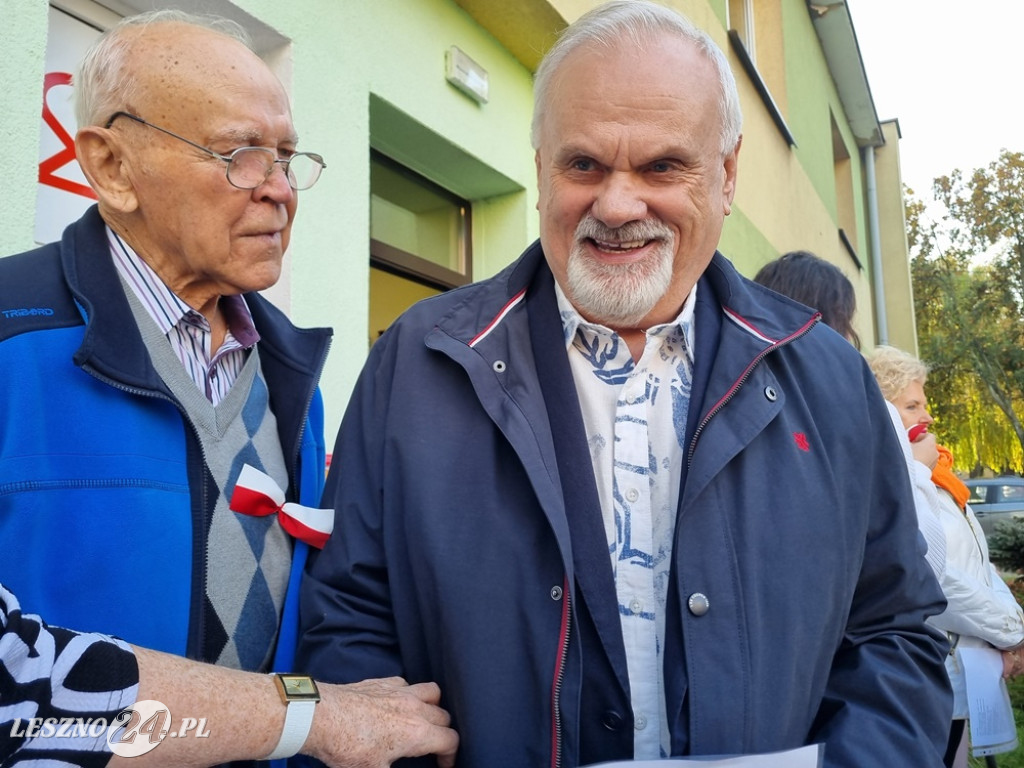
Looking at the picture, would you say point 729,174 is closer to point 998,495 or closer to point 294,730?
point 294,730

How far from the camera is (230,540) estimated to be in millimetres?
1576

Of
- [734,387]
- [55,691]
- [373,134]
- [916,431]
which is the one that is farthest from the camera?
[373,134]

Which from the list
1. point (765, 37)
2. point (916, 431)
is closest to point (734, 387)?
point (916, 431)

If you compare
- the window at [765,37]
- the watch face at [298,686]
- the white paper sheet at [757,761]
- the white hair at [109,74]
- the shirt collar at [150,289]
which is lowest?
the white paper sheet at [757,761]

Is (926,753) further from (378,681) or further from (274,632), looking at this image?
(274,632)

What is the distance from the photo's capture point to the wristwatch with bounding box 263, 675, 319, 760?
48.1 inches

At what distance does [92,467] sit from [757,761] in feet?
3.71

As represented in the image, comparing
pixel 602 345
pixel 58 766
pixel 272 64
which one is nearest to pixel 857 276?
pixel 272 64

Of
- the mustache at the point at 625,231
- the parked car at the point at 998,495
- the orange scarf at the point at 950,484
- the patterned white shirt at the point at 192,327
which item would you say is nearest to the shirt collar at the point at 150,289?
the patterned white shirt at the point at 192,327

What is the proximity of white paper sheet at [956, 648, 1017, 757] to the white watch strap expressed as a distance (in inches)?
113

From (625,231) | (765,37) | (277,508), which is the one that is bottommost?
(277,508)

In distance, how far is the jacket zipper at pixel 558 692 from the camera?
1.40 meters

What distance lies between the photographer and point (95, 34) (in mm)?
2723

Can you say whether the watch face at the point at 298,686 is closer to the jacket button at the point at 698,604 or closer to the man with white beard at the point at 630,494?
the man with white beard at the point at 630,494
